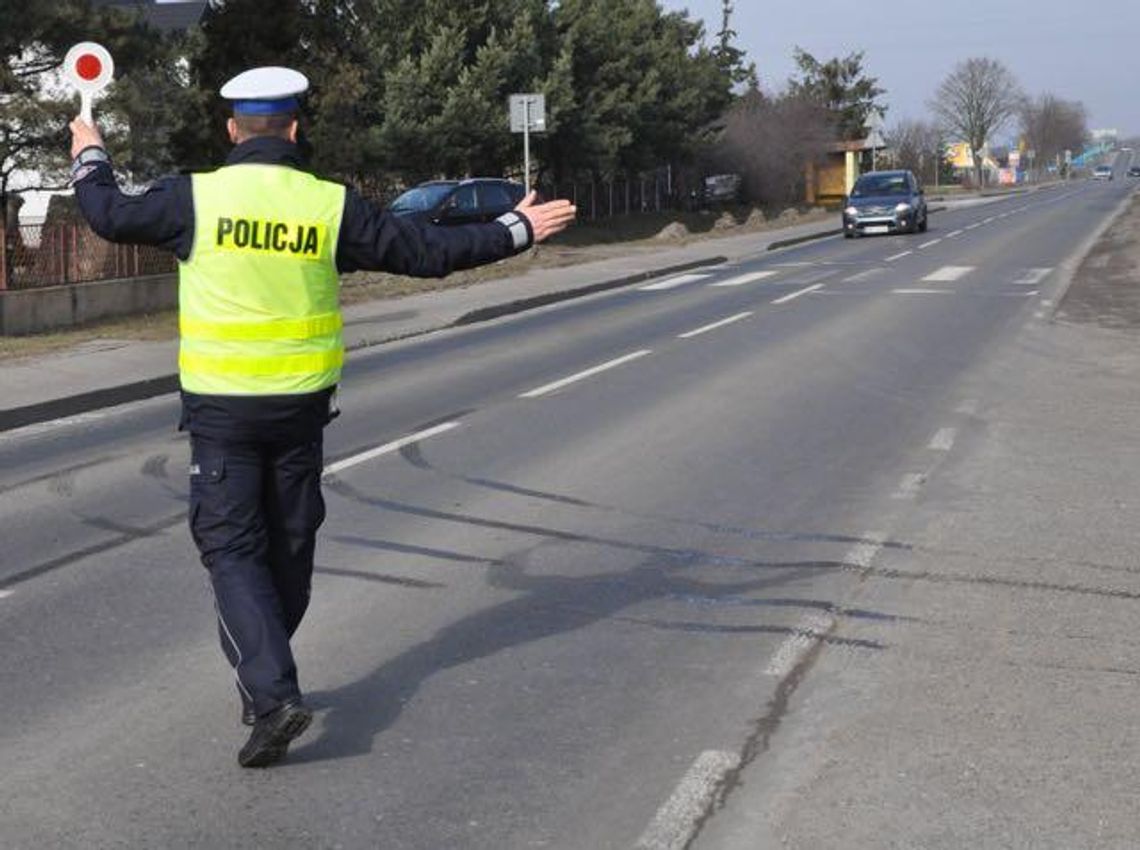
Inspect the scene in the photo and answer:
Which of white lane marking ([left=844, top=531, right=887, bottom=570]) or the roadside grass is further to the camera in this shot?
the roadside grass

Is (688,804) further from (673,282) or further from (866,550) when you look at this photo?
(673,282)

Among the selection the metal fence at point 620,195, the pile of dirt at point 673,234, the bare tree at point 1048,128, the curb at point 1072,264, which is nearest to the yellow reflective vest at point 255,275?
the curb at point 1072,264

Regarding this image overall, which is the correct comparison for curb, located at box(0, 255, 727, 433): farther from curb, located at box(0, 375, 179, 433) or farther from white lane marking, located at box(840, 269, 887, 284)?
white lane marking, located at box(840, 269, 887, 284)

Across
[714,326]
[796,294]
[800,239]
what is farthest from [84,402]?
[800,239]

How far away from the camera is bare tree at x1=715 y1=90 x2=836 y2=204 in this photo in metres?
62.1

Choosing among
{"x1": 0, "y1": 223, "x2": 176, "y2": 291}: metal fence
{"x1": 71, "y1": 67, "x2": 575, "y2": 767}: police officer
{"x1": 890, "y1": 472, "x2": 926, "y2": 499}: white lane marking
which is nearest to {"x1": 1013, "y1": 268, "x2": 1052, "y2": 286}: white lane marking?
{"x1": 0, "y1": 223, "x2": 176, "y2": 291}: metal fence

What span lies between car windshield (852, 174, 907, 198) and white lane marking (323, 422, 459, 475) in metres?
30.2

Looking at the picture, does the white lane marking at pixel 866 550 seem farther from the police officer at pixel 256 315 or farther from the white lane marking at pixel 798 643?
the police officer at pixel 256 315

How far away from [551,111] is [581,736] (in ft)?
120

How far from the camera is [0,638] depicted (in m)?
6.22

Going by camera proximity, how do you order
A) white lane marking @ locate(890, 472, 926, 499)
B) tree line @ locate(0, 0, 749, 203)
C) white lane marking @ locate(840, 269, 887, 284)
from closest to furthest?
→ white lane marking @ locate(890, 472, 926, 499) → tree line @ locate(0, 0, 749, 203) → white lane marking @ locate(840, 269, 887, 284)

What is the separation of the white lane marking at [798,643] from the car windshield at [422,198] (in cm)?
2305

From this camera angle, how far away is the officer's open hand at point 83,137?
4875 mm

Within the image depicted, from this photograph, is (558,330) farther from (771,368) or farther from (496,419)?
(496,419)
